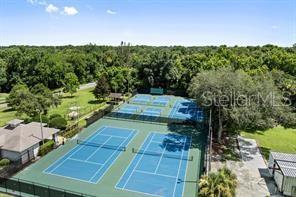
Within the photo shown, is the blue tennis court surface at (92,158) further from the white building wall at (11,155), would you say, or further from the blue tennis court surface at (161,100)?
the blue tennis court surface at (161,100)

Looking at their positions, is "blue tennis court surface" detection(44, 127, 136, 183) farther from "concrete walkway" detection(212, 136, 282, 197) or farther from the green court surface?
"concrete walkway" detection(212, 136, 282, 197)

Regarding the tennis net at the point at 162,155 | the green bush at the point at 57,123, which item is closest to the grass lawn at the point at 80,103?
the green bush at the point at 57,123

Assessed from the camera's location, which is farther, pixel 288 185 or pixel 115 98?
pixel 115 98

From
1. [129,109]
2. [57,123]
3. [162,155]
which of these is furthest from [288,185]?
[129,109]

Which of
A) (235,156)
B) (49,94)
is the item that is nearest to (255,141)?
(235,156)

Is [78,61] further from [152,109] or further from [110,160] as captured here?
[110,160]

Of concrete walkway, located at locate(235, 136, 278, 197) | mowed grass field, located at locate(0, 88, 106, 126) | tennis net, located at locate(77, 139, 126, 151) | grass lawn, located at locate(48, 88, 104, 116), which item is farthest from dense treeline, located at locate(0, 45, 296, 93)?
tennis net, located at locate(77, 139, 126, 151)

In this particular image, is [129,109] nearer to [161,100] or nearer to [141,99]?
[141,99]
